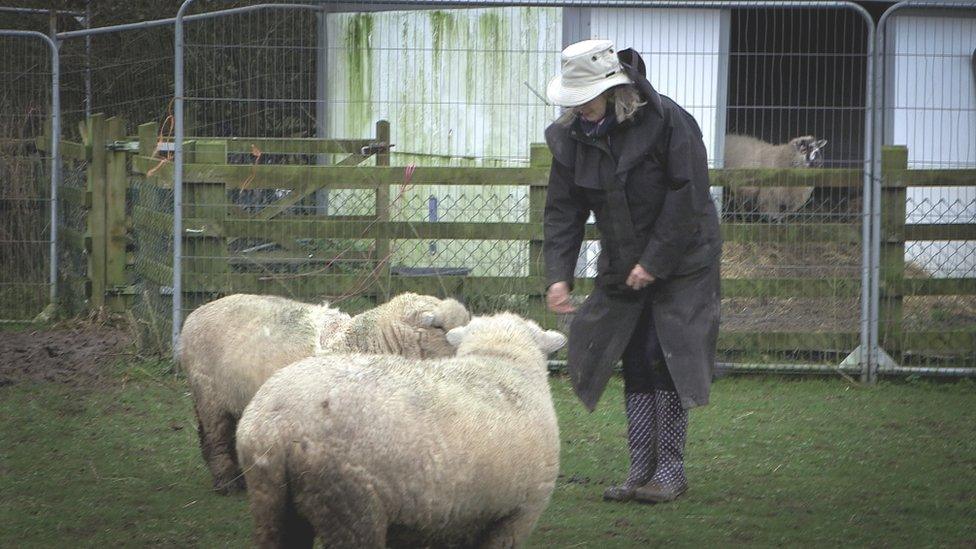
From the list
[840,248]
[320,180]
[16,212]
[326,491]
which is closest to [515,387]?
[326,491]

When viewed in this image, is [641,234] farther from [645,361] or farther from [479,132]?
[479,132]

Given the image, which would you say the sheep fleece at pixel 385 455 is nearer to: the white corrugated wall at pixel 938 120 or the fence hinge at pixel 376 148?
the fence hinge at pixel 376 148

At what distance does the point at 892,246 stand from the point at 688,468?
3244mm

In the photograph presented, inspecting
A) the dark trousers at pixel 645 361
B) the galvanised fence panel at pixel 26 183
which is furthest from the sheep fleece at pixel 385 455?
the galvanised fence panel at pixel 26 183

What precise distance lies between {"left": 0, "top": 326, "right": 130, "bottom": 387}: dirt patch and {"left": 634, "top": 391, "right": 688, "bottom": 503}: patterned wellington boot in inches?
181

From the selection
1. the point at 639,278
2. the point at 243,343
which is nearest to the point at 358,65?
the point at 243,343

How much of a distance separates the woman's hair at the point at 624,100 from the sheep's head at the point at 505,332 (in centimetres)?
105

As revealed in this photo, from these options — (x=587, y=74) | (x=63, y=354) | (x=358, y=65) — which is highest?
(x=358, y=65)

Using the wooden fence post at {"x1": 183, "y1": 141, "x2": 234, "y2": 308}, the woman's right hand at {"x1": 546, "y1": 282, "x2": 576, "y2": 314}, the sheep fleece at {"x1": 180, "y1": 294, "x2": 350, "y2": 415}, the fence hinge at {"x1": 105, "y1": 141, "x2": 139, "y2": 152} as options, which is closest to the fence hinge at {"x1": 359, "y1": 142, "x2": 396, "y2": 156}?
the wooden fence post at {"x1": 183, "y1": 141, "x2": 234, "y2": 308}

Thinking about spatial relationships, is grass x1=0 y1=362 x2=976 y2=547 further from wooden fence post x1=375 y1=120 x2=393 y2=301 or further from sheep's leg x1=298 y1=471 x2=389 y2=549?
wooden fence post x1=375 y1=120 x2=393 y2=301

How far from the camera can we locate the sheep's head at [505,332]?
5345 mm

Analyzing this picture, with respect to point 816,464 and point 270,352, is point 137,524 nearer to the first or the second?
point 270,352

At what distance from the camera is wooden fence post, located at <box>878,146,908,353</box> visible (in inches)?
359

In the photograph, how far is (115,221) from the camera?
35.3 feet
